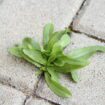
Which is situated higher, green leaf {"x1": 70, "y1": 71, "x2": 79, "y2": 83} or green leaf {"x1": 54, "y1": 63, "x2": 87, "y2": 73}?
green leaf {"x1": 54, "y1": 63, "x2": 87, "y2": 73}

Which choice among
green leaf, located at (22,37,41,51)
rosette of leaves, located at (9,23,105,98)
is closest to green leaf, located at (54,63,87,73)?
rosette of leaves, located at (9,23,105,98)

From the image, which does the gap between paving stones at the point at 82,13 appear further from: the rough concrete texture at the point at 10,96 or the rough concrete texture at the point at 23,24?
the rough concrete texture at the point at 10,96

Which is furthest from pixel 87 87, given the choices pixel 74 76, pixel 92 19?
pixel 92 19

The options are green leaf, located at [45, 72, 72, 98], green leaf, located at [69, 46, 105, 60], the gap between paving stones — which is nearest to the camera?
green leaf, located at [45, 72, 72, 98]

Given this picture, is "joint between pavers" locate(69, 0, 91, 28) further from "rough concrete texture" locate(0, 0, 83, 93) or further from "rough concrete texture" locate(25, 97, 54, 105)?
"rough concrete texture" locate(25, 97, 54, 105)

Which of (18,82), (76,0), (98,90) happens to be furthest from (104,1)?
(18,82)

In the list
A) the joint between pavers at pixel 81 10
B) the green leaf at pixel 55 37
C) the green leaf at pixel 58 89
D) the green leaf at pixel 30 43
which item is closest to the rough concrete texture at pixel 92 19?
the joint between pavers at pixel 81 10

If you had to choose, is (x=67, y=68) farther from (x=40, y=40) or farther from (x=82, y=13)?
(x=82, y=13)

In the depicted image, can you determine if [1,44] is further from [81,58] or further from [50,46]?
[81,58]

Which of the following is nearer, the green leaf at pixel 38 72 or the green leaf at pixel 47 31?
the green leaf at pixel 38 72
